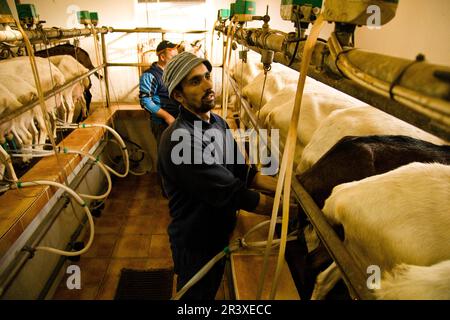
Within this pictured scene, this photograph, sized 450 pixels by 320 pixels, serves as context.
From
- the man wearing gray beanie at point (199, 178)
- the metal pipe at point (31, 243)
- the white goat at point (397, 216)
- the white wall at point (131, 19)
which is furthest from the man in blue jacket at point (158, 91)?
the white goat at point (397, 216)

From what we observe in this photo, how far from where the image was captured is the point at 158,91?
3547 millimetres

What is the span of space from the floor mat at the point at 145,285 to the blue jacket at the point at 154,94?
5.72 ft

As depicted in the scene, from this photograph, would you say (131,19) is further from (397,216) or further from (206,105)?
(397,216)

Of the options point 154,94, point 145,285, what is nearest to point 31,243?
point 145,285

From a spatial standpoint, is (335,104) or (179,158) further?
(335,104)

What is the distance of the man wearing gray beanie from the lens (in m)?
1.39

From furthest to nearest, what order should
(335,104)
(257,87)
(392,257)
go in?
(257,87) → (335,104) → (392,257)

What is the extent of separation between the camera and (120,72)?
4.91m

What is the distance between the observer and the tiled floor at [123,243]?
259 cm

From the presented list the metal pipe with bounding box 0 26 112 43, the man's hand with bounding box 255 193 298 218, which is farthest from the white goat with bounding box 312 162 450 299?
the metal pipe with bounding box 0 26 112 43

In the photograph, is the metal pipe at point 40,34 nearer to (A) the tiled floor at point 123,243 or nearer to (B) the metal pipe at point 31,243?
(B) the metal pipe at point 31,243
